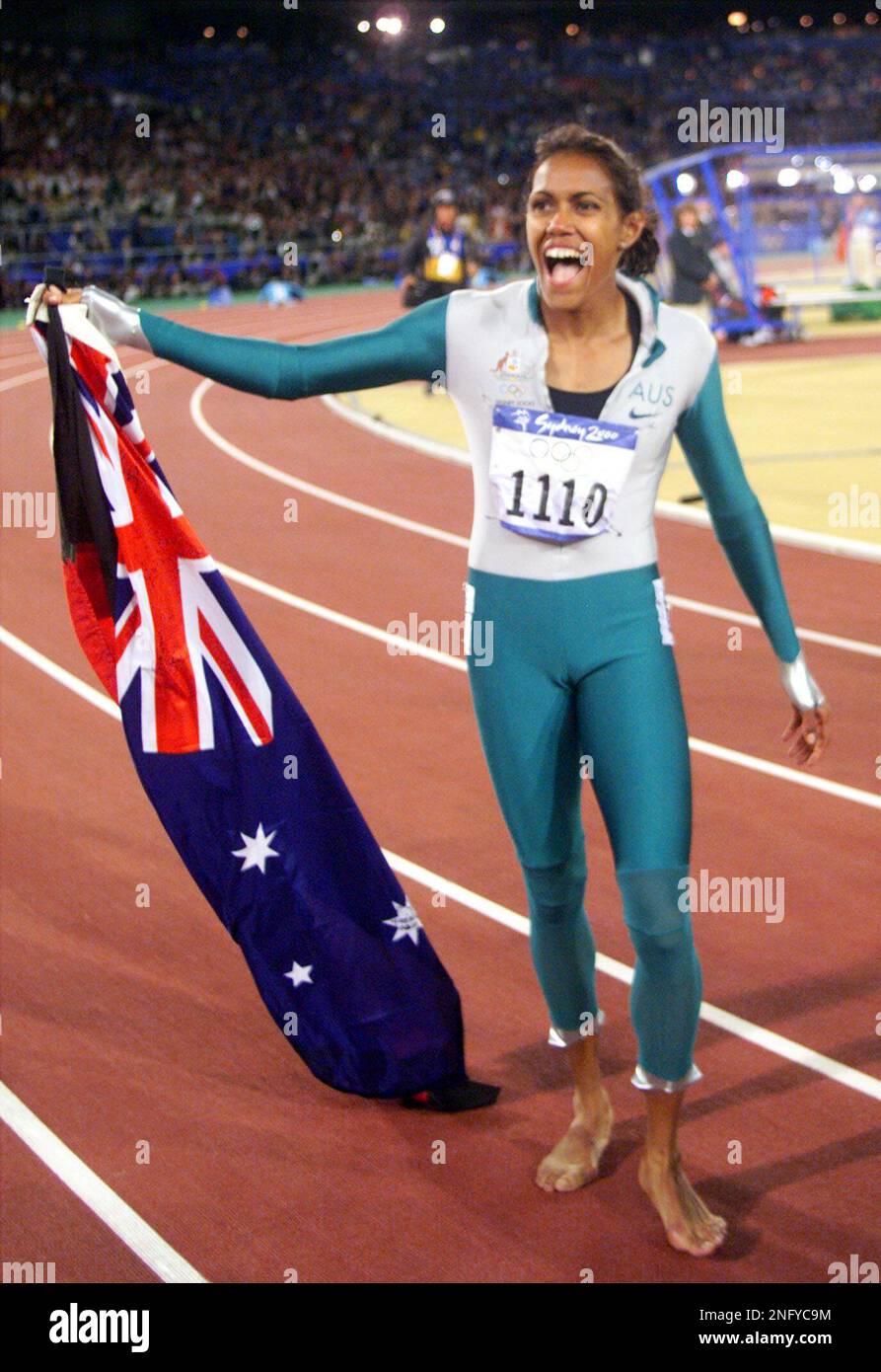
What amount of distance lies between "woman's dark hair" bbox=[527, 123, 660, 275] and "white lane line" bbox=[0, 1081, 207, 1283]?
2.57 meters

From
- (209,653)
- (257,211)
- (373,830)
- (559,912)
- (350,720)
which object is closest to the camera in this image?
(559,912)

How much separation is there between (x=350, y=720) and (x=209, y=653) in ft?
11.5

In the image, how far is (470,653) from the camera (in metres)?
3.71

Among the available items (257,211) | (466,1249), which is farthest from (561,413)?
(257,211)

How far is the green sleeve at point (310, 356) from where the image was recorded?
3.59 meters

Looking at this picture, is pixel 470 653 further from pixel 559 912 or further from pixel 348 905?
pixel 348 905

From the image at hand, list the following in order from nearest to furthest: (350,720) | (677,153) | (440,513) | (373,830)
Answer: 1. (373,830)
2. (350,720)
3. (440,513)
4. (677,153)

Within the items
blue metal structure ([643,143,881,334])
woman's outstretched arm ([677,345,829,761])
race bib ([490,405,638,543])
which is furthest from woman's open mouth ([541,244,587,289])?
blue metal structure ([643,143,881,334])

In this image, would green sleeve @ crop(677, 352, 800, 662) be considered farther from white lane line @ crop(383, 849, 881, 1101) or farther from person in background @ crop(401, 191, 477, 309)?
person in background @ crop(401, 191, 477, 309)

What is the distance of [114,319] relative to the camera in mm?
3631

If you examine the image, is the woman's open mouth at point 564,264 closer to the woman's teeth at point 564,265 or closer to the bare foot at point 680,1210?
the woman's teeth at point 564,265

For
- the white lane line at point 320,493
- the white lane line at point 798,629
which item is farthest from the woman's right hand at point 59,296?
the white lane line at point 320,493

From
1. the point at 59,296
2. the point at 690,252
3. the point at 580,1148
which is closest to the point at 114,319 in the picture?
the point at 59,296

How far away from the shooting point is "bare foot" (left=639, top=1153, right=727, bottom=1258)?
365 centimetres
